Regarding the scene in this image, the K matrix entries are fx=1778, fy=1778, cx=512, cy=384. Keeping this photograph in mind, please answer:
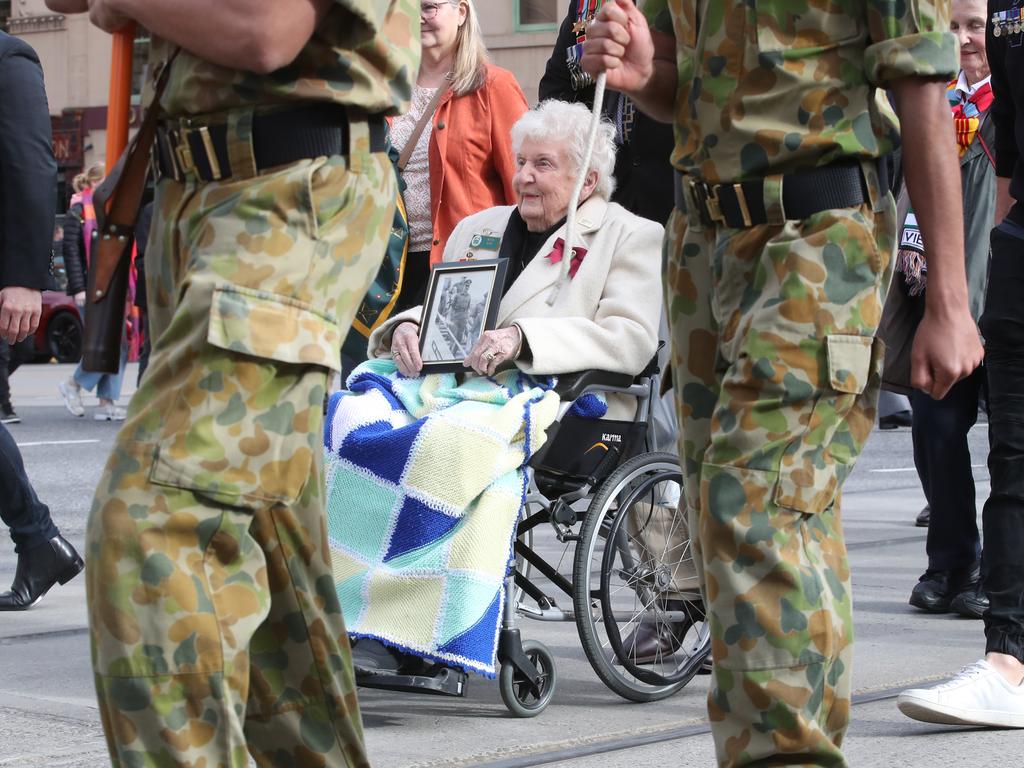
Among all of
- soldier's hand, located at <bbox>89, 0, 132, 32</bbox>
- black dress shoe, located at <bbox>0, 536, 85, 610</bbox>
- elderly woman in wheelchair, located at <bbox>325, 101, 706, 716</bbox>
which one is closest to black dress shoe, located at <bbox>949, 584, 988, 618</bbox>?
elderly woman in wheelchair, located at <bbox>325, 101, 706, 716</bbox>

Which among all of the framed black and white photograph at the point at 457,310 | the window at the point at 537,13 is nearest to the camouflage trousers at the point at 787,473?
the framed black and white photograph at the point at 457,310

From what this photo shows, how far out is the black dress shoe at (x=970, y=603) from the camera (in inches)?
220

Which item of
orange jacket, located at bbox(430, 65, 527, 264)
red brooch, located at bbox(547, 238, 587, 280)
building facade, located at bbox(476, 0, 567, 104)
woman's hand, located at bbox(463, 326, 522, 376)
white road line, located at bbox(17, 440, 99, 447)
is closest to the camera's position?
woman's hand, located at bbox(463, 326, 522, 376)

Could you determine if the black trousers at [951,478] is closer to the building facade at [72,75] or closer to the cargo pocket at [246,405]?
the cargo pocket at [246,405]

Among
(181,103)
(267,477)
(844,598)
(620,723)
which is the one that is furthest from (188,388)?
(620,723)

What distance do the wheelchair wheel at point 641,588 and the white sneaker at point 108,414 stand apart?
9704 millimetres

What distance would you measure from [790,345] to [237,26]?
990 mm

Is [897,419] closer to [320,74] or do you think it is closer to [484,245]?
[484,245]

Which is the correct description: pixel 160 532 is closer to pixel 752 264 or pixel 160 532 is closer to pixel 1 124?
pixel 752 264

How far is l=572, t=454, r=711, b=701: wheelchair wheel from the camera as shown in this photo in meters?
4.47

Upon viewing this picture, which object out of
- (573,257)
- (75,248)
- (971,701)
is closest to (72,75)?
(75,248)

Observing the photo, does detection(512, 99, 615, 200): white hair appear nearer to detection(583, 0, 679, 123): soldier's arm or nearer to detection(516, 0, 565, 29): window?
detection(583, 0, 679, 123): soldier's arm

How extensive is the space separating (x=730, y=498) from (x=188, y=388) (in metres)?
0.88

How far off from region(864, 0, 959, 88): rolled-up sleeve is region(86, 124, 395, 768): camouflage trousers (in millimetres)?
809
